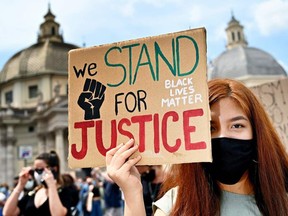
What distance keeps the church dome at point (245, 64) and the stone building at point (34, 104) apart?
21495mm

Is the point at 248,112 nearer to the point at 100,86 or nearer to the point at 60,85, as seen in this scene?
the point at 100,86

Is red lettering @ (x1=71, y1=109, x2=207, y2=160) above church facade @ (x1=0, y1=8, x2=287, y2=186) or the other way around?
the other way around

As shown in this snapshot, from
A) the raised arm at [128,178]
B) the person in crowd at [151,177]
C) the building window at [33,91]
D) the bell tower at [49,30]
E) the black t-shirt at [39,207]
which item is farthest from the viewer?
the bell tower at [49,30]

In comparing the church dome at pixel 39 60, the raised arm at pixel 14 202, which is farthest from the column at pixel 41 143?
the raised arm at pixel 14 202

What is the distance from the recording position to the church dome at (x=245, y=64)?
63.3 m

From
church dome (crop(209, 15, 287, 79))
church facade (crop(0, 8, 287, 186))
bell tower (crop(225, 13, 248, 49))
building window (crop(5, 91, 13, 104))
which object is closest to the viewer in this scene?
church facade (crop(0, 8, 287, 186))

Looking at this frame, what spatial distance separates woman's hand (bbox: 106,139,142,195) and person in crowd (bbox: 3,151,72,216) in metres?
2.74

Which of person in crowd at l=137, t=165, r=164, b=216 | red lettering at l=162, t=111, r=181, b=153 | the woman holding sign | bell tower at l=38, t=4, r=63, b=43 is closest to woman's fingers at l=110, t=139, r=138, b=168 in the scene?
the woman holding sign

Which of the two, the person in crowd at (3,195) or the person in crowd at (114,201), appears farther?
the person in crowd at (114,201)

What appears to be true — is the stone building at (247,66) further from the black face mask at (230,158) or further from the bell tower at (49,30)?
the black face mask at (230,158)

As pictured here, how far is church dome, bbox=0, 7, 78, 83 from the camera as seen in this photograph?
179 feet

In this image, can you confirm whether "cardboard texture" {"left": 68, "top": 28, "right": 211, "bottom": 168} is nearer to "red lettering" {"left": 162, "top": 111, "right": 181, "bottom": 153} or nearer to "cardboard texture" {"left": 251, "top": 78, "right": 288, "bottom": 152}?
"red lettering" {"left": 162, "top": 111, "right": 181, "bottom": 153}

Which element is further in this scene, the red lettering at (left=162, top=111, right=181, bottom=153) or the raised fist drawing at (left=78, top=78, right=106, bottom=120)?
the raised fist drawing at (left=78, top=78, right=106, bottom=120)

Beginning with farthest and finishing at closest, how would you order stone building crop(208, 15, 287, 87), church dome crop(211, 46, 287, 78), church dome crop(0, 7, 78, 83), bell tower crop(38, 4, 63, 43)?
church dome crop(211, 46, 287, 78)
stone building crop(208, 15, 287, 87)
bell tower crop(38, 4, 63, 43)
church dome crop(0, 7, 78, 83)
